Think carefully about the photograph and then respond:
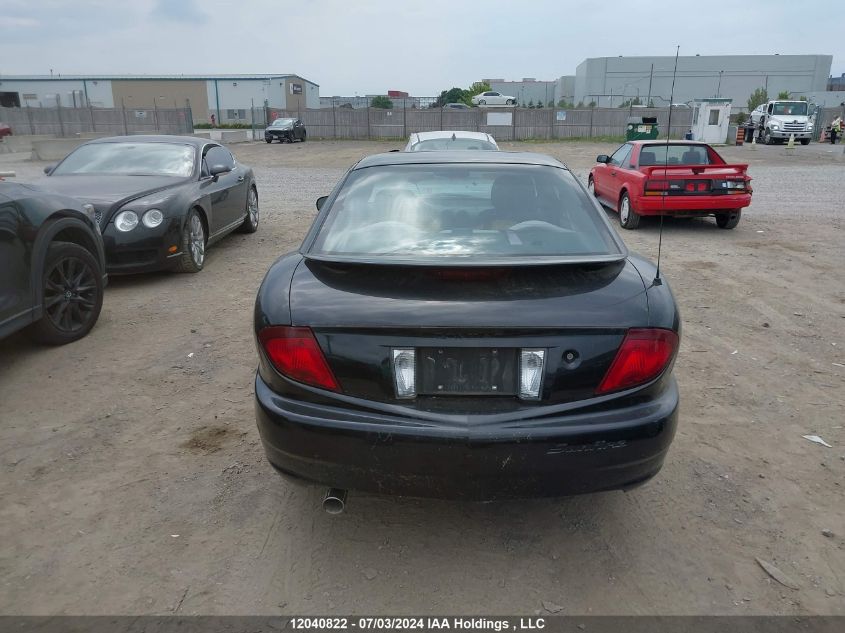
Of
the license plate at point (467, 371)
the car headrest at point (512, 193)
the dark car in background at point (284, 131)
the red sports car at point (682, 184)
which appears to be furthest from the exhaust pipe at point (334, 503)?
the dark car in background at point (284, 131)

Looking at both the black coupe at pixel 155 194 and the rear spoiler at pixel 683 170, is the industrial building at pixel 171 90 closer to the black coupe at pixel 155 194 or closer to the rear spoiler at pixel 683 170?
the black coupe at pixel 155 194

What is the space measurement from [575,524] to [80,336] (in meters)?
4.21

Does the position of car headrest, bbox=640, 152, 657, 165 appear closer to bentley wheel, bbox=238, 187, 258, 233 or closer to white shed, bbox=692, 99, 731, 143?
bentley wheel, bbox=238, 187, 258, 233

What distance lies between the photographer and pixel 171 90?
238ft

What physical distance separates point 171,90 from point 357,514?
7905cm

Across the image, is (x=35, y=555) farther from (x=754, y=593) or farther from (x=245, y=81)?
(x=245, y=81)

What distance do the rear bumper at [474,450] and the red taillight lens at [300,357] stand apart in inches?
4.1

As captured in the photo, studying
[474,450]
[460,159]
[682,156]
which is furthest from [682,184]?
[474,450]

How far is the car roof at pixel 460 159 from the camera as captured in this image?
3.76m

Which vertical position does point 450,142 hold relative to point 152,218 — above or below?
above

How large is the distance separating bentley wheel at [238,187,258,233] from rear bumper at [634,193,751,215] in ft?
19.2

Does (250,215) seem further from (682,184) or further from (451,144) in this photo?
(682,184)

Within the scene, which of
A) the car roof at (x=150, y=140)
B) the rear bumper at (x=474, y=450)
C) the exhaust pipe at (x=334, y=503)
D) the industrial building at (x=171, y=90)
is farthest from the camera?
the industrial building at (x=171, y=90)

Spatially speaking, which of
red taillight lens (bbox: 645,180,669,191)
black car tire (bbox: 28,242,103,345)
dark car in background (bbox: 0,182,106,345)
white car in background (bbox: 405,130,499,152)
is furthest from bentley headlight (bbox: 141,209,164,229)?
red taillight lens (bbox: 645,180,669,191)
